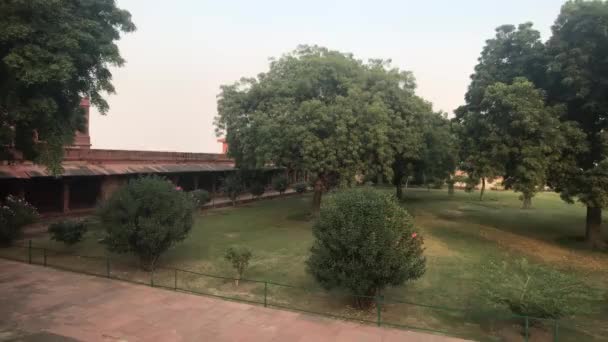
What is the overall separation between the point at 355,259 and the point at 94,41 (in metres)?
12.6

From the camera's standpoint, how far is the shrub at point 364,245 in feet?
39.5

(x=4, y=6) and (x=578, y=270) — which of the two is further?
(x=578, y=270)

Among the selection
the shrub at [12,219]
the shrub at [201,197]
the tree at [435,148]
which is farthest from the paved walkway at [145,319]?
the tree at [435,148]

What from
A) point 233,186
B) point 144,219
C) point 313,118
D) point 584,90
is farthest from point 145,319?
point 233,186

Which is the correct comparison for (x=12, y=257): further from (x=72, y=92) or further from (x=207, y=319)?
(x=207, y=319)

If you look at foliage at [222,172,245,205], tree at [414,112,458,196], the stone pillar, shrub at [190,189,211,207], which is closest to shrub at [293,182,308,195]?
foliage at [222,172,245,205]

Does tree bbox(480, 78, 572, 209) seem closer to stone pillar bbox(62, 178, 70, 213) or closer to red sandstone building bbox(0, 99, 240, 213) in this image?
red sandstone building bbox(0, 99, 240, 213)

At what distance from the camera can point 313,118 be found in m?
24.3

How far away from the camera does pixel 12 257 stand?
714 inches

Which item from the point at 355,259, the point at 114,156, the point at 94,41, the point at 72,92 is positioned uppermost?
the point at 94,41

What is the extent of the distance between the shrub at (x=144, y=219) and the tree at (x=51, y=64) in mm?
2964

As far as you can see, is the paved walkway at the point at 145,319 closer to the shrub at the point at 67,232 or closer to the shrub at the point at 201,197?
the shrub at the point at 67,232

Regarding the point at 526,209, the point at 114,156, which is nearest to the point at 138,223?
the point at 114,156

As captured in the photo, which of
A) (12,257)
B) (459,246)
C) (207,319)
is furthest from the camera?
(459,246)
